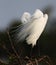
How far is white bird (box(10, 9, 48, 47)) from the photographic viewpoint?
91.3 inches

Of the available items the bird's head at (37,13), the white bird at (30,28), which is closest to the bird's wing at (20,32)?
the white bird at (30,28)

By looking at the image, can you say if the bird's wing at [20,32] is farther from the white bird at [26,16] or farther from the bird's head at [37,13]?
the bird's head at [37,13]

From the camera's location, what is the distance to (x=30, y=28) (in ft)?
8.27

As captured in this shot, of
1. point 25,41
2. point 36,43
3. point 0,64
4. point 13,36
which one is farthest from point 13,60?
point 36,43

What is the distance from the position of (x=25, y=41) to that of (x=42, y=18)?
330 mm

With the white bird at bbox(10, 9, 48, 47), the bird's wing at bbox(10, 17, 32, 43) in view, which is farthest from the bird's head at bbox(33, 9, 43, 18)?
the bird's wing at bbox(10, 17, 32, 43)

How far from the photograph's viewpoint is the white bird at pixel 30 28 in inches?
91.3

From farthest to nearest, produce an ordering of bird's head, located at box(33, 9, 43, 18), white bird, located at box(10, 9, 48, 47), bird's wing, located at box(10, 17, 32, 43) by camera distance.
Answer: bird's head, located at box(33, 9, 43, 18) < white bird, located at box(10, 9, 48, 47) < bird's wing, located at box(10, 17, 32, 43)

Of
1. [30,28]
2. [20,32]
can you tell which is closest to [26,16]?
[30,28]

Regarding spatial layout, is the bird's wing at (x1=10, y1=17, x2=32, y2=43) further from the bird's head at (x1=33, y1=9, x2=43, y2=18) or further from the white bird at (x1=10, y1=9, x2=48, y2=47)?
the bird's head at (x1=33, y1=9, x2=43, y2=18)

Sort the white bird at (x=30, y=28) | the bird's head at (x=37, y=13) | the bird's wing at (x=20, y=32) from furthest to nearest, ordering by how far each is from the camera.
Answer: the bird's head at (x=37, y=13) → the white bird at (x=30, y=28) → the bird's wing at (x=20, y=32)

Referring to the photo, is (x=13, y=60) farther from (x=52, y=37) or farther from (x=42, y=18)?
(x=52, y=37)

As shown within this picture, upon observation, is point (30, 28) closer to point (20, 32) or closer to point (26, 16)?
point (26, 16)

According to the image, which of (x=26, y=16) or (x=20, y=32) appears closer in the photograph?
(x=20, y=32)
